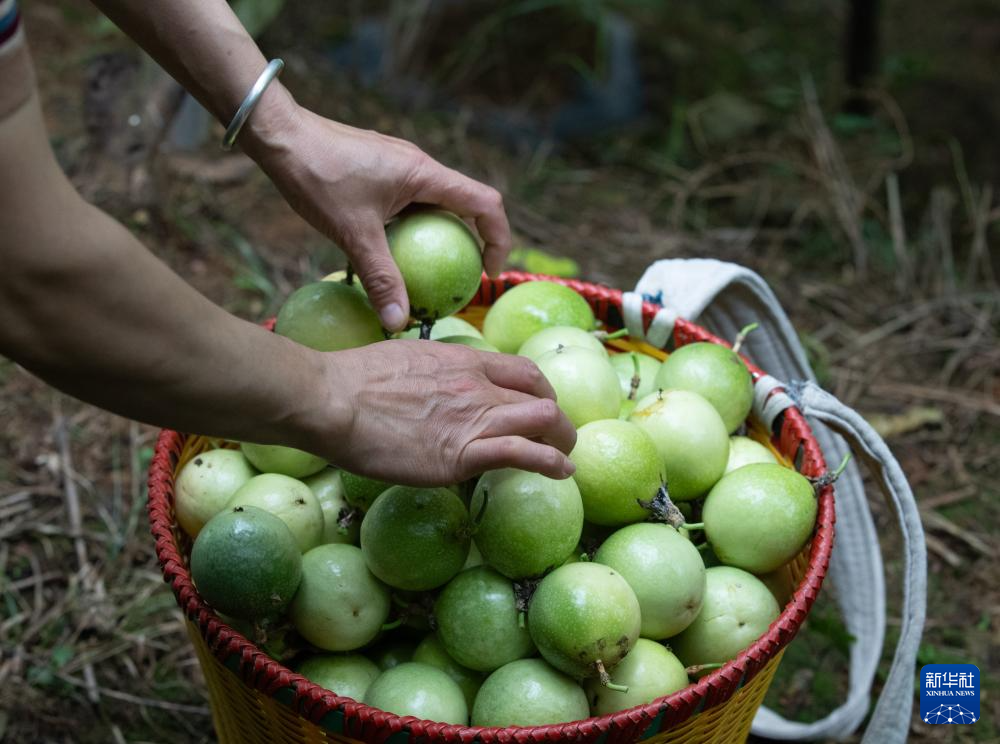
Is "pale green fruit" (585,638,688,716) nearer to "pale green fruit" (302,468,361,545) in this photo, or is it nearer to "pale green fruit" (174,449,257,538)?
"pale green fruit" (302,468,361,545)

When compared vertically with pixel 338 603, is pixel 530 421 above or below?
above

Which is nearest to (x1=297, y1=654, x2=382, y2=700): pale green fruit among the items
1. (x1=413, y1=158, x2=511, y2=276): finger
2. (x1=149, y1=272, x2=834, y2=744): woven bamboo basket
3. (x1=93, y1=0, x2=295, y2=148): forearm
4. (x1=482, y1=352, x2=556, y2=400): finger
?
(x1=149, y1=272, x2=834, y2=744): woven bamboo basket

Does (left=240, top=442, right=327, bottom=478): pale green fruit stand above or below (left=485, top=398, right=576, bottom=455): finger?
below

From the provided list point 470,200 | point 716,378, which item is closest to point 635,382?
point 716,378

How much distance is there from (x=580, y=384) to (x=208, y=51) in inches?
32.8

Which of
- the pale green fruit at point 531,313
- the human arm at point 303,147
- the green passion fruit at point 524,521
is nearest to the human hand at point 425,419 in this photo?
the green passion fruit at point 524,521

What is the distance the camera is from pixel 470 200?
1.65m

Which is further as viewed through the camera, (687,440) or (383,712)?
(687,440)

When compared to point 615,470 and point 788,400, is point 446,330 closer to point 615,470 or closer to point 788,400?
point 615,470

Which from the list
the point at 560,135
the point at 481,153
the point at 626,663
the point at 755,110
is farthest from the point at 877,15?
the point at 626,663

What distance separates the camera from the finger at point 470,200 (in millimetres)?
1625

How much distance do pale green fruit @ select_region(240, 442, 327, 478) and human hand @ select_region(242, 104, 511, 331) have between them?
32 cm

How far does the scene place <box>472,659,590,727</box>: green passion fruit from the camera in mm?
1339

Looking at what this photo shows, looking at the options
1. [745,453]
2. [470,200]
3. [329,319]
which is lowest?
[745,453]
